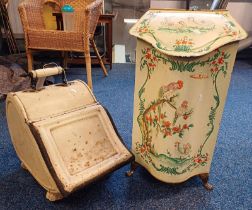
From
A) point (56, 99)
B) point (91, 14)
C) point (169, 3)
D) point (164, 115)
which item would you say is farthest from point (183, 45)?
point (169, 3)

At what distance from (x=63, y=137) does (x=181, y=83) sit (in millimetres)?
497

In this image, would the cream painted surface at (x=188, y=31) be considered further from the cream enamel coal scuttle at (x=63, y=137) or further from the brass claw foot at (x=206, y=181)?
the brass claw foot at (x=206, y=181)

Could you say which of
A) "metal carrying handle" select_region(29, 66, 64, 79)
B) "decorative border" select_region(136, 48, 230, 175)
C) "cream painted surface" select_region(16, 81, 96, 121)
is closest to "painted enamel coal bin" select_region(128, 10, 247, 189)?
"decorative border" select_region(136, 48, 230, 175)

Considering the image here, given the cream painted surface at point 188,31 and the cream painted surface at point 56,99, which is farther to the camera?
the cream painted surface at point 56,99

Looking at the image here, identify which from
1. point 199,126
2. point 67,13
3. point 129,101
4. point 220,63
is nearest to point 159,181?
point 199,126

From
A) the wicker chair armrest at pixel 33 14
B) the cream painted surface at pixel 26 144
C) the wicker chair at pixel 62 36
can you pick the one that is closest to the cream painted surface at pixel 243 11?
the wicker chair at pixel 62 36

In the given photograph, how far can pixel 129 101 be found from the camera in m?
1.93

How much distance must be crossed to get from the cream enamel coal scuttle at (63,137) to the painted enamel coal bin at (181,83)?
0.16m

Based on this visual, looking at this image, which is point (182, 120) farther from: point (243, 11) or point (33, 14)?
point (243, 11)

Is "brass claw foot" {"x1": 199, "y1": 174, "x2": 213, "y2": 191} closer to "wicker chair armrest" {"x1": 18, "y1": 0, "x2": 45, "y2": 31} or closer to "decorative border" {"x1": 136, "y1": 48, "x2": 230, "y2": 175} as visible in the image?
"decorative border" {"x1": 136, "y1": 48, "x2": 230, "y2": 175}

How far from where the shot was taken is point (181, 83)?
857 millimetres

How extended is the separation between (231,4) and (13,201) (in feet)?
9.83

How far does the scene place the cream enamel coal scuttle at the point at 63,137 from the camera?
0.93m

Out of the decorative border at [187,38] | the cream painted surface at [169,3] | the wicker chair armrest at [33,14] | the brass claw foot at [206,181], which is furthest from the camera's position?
the cream painted surface at [169,3]
